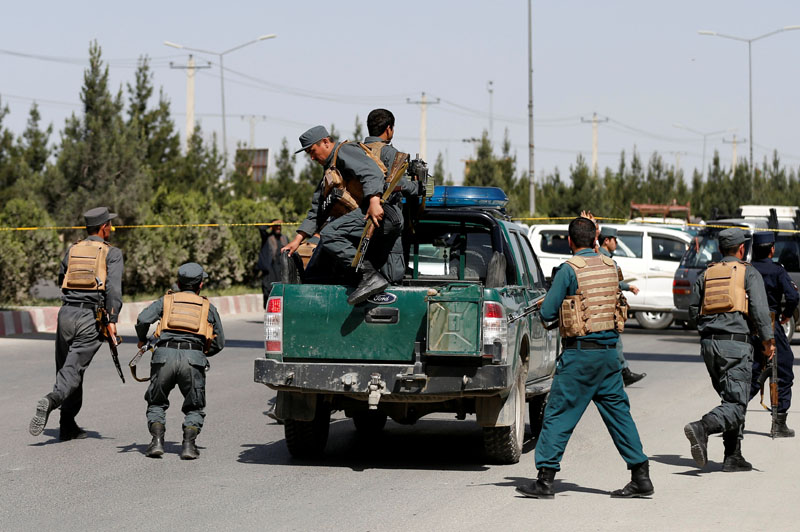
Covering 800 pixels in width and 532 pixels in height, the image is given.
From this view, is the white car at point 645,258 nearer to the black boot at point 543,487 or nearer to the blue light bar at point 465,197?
the blue light bar at point 465,197

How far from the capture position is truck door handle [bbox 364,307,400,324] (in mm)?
8648

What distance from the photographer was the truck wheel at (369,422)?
10.2 meters

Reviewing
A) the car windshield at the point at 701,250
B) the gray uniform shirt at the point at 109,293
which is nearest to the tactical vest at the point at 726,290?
the gray uniform shirt at the point at 109,293

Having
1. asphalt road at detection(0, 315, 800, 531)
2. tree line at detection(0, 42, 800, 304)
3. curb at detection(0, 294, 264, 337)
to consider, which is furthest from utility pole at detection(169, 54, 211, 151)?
asphalt road at detection(0, 315, 800, 531)

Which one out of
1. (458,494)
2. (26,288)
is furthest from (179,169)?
(458,494)

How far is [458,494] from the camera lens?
312 inches

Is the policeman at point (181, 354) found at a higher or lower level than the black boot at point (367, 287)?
lower

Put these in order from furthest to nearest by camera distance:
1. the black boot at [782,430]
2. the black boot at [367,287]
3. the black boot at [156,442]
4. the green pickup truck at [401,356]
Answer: the black boot at [782,430]
the black boot at [156,442]
the black boot at [367,287]
the green pickup truck at [401,356]

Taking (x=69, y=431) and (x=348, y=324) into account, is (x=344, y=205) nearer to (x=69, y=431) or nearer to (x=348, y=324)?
(x=348, y=324)

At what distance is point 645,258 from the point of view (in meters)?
24.2

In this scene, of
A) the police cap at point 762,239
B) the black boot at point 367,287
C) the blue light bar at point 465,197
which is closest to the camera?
the black boot at point 367,287

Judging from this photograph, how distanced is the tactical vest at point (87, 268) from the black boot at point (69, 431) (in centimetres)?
105

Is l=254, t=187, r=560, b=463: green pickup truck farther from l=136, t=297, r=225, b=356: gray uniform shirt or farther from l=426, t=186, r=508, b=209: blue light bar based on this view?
l=426, t=186, r=508, b=209: blue light bar

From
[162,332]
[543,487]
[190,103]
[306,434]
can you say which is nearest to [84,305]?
[162,332]
